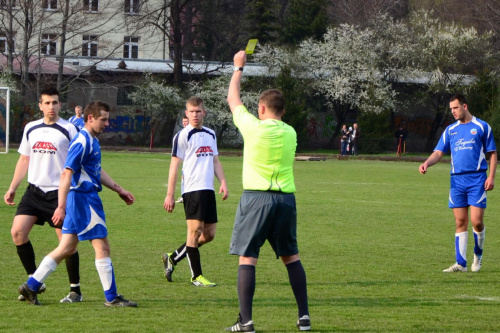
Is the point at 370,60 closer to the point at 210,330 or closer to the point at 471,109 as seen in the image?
the point at 471,109

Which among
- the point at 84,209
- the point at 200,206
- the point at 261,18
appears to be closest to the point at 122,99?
the point at 261,18

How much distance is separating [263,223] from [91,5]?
164 ft

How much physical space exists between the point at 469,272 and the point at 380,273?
116cm

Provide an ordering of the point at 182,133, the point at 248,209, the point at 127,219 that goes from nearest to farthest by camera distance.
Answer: the point at 248,209
the point at 182,133
the point at 127,219

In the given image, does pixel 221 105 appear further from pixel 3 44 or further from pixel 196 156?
pixel 196 156

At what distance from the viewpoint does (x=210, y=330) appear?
20.4 ft

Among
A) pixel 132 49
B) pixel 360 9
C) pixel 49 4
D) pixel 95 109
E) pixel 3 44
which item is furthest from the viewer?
pixel 360 9

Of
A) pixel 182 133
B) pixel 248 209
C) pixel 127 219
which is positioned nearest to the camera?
pixel 248 209

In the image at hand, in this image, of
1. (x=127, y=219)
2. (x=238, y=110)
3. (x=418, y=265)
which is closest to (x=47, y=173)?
(x=238, y=110)

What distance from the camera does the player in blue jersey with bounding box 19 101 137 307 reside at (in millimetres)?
6797

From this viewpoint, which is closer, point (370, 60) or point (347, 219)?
point (347, 219)

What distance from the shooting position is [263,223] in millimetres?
6016

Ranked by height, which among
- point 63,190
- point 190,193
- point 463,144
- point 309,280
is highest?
point 463,144

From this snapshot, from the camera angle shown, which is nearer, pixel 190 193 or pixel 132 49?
pixel 190 193
